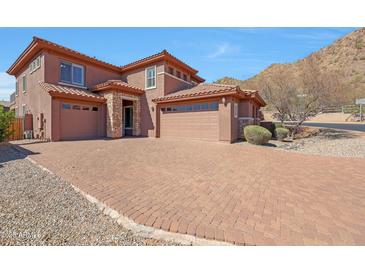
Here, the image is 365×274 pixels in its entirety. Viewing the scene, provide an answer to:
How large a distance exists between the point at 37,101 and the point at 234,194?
52.3 ft

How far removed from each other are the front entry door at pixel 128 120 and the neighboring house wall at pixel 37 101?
6309 mm

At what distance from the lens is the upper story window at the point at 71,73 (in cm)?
1467

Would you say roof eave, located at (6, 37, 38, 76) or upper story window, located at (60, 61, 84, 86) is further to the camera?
upper story window, located at (60, 61, 84, 86)

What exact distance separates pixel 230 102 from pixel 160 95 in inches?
251

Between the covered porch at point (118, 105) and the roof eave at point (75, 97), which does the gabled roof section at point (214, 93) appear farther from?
the roof eave at point (75, 97)

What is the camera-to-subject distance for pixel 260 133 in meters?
12.1

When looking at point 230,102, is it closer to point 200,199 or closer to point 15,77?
point 200,199

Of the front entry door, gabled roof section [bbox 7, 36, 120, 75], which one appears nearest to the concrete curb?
the front entry door

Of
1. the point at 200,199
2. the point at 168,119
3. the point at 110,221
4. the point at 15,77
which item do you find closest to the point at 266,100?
the point at 168,119

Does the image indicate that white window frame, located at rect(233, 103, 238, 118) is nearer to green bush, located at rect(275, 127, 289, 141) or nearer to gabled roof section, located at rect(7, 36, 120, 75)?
green bush, located at rect(275, 127, 289, 141)

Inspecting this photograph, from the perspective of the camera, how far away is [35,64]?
48.6ft

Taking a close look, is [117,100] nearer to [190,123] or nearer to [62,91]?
[62,91]

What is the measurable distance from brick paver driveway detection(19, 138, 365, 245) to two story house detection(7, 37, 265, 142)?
5.84 m

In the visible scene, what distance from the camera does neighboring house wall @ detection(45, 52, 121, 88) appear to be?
44.8ft
